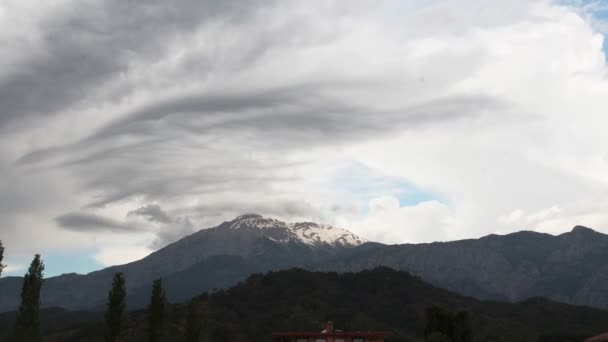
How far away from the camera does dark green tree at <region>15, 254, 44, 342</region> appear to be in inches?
5074

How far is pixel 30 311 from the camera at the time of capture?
129500mm

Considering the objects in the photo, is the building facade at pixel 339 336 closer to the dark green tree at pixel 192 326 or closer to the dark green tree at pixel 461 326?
the dark green tree at pixel 192 326

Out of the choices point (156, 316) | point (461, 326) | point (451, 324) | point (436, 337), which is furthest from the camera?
point (451, 324)

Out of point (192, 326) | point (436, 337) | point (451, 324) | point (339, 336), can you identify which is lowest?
point (339, 336)

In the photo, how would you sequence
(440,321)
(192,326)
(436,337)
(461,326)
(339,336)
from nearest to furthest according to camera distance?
(339,336), (436,337), (192,326), (461,326), (440,321)

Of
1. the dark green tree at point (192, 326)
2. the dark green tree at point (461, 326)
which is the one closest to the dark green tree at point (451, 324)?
the dark green tree at point (461, 326)

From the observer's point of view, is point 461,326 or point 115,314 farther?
point 461,326

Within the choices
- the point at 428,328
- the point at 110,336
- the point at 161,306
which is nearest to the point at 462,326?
the point at 428,328

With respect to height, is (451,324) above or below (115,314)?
below

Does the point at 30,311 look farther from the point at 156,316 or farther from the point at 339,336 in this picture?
the point at 339,336

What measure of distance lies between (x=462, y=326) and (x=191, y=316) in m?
57.8

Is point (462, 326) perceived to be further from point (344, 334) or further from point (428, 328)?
point (344, 334)

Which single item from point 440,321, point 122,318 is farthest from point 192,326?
point 440,321

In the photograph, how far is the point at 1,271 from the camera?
125 m
